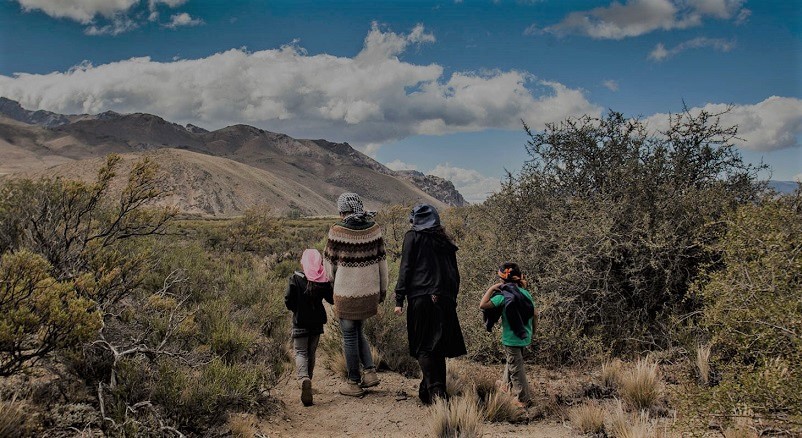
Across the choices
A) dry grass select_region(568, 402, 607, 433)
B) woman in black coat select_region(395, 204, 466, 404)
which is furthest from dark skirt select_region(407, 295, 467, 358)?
dry grass select_region(568, 402, 607, 433)

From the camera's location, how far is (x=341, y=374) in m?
5.85

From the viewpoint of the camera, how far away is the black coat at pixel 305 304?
5.11m

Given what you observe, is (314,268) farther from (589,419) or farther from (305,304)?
(589,419)

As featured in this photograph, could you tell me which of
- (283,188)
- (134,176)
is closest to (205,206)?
(283,188)

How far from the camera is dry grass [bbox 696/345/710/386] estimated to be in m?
4.69

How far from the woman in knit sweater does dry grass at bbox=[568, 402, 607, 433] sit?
222cm

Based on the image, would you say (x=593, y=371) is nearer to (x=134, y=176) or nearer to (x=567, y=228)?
(x=567, y=228)

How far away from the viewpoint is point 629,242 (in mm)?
5840

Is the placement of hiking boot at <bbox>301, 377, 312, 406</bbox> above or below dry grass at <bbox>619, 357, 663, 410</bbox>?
below

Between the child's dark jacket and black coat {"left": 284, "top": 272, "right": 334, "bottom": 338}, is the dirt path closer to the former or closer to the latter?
black coat {"left": 284, "top": 272, "right": 334, "bottom": 338}

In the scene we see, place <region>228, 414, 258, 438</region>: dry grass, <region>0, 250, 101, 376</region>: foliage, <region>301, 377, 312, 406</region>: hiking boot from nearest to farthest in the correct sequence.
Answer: <region>0, 250, 101, 376</region>: foliage, <region>228, 414, 258, 438</region>: dry grass, <region>301, 377, 312, 406</region>: hiking boot

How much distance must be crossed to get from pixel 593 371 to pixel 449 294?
7.44 feet

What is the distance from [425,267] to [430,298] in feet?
1.05

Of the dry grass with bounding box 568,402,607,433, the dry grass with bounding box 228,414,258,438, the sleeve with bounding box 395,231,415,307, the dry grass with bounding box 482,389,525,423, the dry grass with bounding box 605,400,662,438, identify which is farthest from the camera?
the sleeve with bounding box 395,231,415,307
